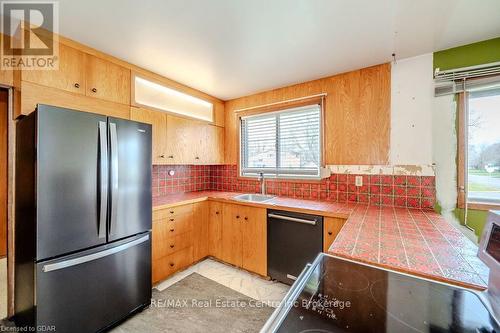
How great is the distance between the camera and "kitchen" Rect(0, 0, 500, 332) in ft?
3.19

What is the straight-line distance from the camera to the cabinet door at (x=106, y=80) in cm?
181

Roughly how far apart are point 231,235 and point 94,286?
1.41 meters

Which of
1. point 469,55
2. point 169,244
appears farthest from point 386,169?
point 169,244

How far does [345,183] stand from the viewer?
2.34 meters

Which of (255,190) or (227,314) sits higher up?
(255,190)

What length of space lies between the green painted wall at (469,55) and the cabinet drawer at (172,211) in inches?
114

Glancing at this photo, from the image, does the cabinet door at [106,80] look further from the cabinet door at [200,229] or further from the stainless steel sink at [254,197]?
the stainless steel sink at [254,197]

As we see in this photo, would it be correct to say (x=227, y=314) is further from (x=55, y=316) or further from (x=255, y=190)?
(x=255, y=190)

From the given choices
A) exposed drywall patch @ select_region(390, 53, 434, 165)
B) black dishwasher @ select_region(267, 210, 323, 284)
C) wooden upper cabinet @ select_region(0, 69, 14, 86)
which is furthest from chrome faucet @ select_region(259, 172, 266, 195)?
wooden upper cabinet @ select_region(0, 69, 14, 86)

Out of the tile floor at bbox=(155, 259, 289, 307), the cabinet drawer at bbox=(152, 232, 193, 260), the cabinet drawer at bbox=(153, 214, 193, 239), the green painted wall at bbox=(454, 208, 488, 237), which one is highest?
the green painted wall at bbox=(454, 208, 488, 237)

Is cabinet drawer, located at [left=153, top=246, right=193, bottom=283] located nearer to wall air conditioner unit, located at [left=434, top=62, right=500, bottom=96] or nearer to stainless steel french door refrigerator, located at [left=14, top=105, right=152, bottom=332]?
stainless steel french door refrigerator, located at [left=14, top=105, right=152, bottom=332]

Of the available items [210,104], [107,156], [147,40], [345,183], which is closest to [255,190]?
[345,183]

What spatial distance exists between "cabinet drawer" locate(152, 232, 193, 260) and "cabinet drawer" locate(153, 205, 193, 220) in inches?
7.6

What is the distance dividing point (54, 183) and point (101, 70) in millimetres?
1144
